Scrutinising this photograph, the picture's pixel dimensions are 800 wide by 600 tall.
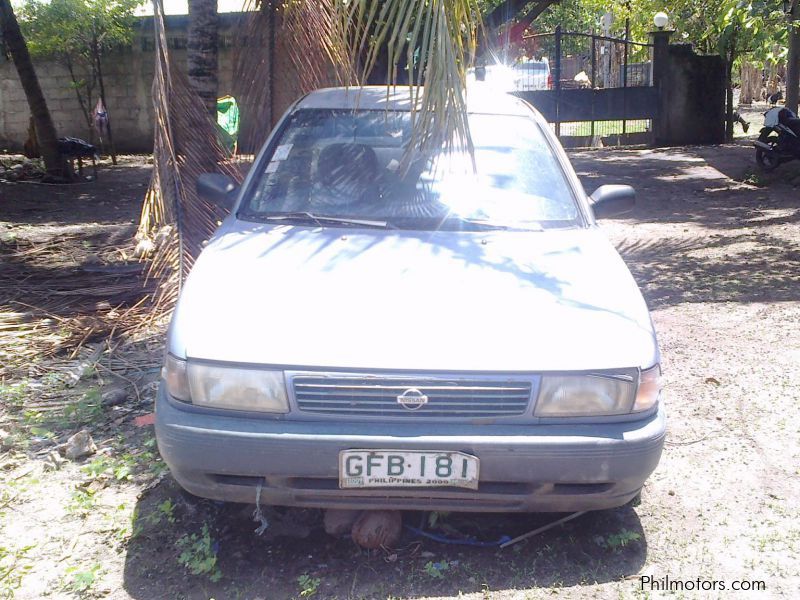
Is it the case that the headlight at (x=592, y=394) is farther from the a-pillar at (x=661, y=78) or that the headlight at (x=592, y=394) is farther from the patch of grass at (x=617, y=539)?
the a-pillar at (x=661, y=78)

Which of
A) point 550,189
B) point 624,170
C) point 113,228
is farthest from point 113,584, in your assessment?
point 624,170

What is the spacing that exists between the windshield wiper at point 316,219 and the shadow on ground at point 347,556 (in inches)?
49.7

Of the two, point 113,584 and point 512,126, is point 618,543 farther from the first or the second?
point 512,126

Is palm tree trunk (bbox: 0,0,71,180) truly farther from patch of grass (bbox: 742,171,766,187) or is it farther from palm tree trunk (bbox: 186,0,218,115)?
patch of grass (bbox: 742,171,766,187)

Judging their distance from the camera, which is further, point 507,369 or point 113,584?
point 113,584

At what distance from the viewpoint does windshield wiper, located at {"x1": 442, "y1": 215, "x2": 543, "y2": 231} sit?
371 centimetres

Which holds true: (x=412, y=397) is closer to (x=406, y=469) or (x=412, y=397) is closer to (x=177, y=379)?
(x=406, y=469)

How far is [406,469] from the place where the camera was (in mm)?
2723

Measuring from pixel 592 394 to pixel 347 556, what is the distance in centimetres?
110

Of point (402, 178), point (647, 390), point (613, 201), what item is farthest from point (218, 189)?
point (647, 390)

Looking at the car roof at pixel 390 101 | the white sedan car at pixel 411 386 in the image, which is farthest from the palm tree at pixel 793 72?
the white sedan car at pixel 411 386

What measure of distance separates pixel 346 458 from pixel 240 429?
1.20ft

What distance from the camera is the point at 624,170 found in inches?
544

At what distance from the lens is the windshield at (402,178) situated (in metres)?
3.80
